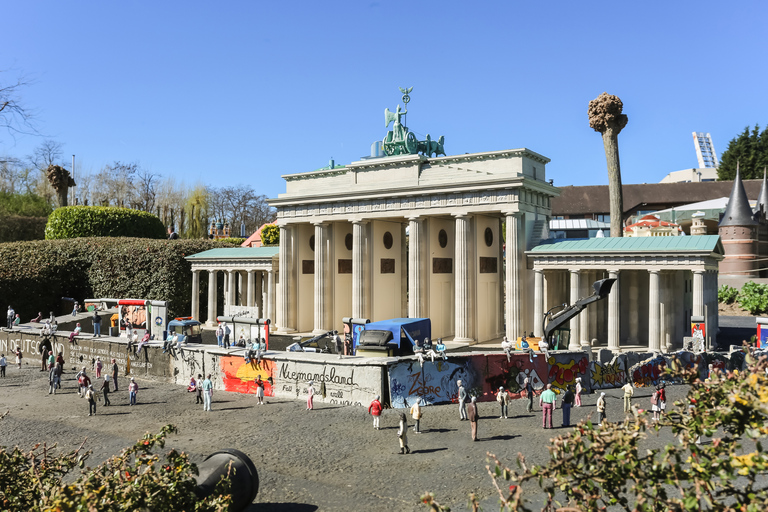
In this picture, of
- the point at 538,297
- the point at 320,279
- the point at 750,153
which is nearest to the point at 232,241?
the point at 320,279

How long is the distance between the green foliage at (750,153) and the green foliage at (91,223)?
86208 mm

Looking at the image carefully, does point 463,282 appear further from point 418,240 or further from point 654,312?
point 654,312

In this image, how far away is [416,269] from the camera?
4288 centimetres

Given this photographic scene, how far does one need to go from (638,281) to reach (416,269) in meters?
15.2

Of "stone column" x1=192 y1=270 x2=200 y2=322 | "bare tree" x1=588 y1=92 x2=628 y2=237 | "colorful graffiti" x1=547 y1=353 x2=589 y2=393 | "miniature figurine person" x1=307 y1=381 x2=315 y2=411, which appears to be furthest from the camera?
"stone column" x1=192 y1=270 x2=200 y2=322

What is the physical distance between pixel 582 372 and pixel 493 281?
18.2 meters

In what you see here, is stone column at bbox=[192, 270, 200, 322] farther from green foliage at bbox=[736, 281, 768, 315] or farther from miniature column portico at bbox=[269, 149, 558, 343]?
green foliage at bbox=[736, 281, 768, 315]

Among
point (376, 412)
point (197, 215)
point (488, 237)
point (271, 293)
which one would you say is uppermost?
point (197, 215)

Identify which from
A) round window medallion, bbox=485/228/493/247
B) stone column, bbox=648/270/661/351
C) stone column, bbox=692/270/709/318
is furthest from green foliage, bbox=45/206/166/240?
stone column, bbox=692/270/709/318

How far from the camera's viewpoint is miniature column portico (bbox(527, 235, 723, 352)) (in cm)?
3538

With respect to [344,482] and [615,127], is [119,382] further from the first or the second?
[615,127]

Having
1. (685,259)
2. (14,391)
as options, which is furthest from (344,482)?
(685,259)

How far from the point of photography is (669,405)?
25156 mm

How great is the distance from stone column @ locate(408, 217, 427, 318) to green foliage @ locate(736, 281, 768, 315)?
3603cm
